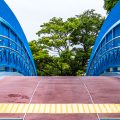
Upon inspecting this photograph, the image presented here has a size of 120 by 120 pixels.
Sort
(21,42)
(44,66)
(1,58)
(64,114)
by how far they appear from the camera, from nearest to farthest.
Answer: (64,114) < (1,58) < (21,42) < (44,66)

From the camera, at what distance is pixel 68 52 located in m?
38.2

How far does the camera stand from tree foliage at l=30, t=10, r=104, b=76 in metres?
38.7

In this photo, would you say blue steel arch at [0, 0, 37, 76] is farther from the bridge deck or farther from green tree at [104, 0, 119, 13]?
green tree at [104, 0, 119, 13]

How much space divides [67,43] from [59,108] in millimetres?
31831

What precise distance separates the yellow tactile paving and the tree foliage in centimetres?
2984

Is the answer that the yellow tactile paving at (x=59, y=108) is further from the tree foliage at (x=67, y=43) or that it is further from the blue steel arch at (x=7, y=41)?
the tree foliage at (x=67, y=43)

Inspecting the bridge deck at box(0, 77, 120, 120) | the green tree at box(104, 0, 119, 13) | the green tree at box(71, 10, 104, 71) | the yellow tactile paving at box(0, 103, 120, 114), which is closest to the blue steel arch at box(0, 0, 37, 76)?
the bridge deck at box(0, 77, 120, 120)

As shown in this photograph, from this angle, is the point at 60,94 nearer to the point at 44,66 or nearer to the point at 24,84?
the point at 24,84

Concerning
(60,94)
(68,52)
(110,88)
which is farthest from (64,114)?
(68,52)

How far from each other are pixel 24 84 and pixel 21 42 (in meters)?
16.4

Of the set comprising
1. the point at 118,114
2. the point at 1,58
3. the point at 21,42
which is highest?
the point at 21,42

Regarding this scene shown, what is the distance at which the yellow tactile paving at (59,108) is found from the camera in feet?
24.9

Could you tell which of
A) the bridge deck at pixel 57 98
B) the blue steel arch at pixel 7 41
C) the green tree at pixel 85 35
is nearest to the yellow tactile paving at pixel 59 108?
the bridge deck at pixel 57 98

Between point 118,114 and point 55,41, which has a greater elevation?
point 55,41
